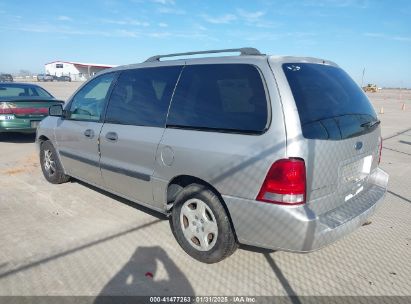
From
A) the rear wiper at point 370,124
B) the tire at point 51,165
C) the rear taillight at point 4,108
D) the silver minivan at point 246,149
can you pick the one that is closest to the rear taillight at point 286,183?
the silver minivan at point 246,149

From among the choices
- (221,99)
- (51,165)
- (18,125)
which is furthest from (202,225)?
(18,125)

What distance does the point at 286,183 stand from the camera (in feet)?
8.55

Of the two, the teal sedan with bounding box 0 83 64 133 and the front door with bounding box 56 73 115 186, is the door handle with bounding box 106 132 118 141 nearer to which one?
the front door with bounding box 56 73 115 186

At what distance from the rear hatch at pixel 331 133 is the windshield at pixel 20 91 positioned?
26.4ft

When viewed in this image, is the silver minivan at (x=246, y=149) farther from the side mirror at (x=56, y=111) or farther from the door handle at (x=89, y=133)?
the side mirror at (x=56, y=111)

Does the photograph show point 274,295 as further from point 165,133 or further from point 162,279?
point 165,133

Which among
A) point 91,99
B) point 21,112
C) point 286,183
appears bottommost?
point 21,112

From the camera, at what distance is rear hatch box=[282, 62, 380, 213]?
267 centimetres

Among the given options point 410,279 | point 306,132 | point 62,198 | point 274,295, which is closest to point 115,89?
point 62,198

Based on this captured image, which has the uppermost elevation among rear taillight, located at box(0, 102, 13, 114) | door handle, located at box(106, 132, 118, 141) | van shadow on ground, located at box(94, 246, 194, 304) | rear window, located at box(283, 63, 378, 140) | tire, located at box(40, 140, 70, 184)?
rear window, located at box(283, 63, 378, 140)

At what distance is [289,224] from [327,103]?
1058mm

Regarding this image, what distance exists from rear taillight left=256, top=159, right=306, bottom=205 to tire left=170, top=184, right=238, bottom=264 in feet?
1.78

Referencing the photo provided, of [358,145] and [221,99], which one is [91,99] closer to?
[221,99]

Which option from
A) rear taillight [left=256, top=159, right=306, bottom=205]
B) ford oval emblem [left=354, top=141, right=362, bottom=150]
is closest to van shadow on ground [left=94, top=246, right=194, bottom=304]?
rear taillight [left=256, top=159, right=306, bottom=205]
